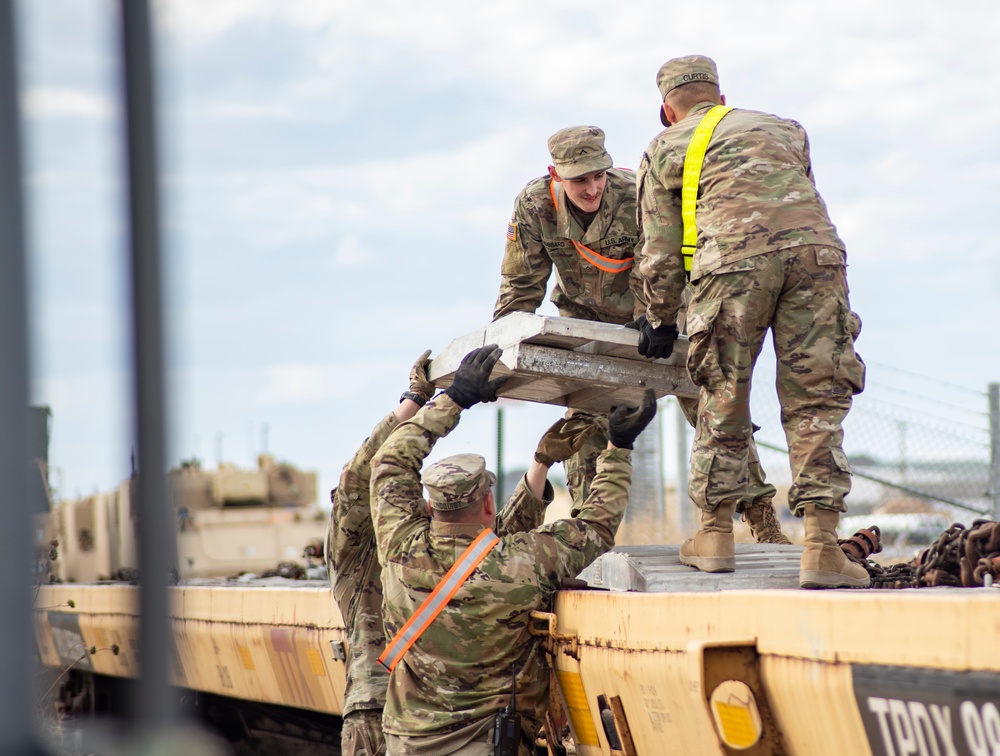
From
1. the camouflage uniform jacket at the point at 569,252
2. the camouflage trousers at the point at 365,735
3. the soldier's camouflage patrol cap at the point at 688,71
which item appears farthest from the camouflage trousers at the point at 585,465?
the soldier's camouflage patrol cap at the point at 688,71

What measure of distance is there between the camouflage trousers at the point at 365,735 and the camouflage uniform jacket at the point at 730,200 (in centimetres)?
196

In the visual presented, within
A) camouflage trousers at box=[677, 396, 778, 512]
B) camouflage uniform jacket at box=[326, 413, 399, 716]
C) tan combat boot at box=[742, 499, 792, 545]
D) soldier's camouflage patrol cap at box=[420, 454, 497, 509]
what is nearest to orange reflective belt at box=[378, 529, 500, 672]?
soldier's camouflage patrol cap at box=[420, 454, 497, 509]

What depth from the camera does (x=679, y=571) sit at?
4.13m

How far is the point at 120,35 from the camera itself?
1204 millimetres

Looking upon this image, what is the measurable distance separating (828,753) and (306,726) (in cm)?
480

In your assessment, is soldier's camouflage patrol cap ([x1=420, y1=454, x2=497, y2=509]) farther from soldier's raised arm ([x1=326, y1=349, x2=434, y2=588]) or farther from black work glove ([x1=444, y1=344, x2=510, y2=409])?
soldier's raised arm ([x1=326, y1=349, x2=434, y2=588])

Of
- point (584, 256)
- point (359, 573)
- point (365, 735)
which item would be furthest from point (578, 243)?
point (365, 735)

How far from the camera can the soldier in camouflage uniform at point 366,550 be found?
4.92 metres

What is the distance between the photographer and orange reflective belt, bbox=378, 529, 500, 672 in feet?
13.4

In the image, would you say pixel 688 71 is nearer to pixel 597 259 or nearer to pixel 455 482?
pixel 597 259

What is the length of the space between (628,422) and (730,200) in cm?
90

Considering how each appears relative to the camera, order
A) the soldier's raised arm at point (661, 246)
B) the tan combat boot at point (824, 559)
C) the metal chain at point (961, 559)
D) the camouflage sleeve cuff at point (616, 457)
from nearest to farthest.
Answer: the metal chain at point (961, 559), the tan combat boot at point (824, 559), the soldier's raised arm at point (661, 246), the camouflage sleeve cuff at point (616, 457)

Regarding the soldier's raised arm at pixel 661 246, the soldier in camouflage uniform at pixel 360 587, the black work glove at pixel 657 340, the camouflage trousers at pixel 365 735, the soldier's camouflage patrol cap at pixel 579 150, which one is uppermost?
the soldier's camouflage patrol cap at pixel 579 150

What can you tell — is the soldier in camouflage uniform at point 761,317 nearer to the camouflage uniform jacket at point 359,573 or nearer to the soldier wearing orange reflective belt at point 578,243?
the soldier wearing orange reflective belt at point 578,243
